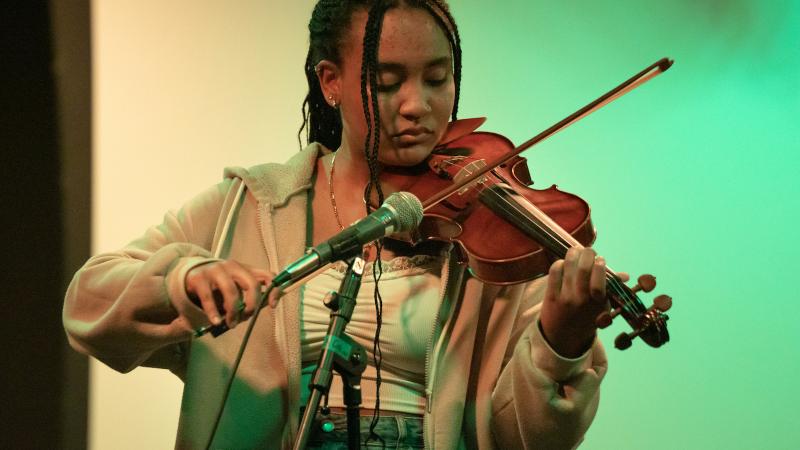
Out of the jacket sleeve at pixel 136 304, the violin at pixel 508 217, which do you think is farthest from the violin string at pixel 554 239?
the jacket sleeve at pixel 136 304

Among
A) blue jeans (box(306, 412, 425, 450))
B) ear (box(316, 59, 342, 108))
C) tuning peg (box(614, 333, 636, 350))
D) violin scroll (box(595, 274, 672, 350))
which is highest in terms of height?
ear (box(316, 59, 342, 108))

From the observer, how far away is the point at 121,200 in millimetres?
1606

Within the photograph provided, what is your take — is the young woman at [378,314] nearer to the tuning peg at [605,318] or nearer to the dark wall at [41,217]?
the tuning peg at [605,318]

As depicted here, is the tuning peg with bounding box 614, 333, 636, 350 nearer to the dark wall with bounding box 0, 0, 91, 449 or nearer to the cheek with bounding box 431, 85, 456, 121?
the cheek with bounding box 431, 85, 456, 121

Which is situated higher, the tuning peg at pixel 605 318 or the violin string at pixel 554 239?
the violin string at pixel 554 239

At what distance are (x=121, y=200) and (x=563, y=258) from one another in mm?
819

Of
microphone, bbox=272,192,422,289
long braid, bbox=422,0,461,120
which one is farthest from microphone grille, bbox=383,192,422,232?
long braid, bbox=422,0,461,120

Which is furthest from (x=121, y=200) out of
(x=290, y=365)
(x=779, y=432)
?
(x=779, y=432)

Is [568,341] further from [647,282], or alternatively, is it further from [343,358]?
[343,358]

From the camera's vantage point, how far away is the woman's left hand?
1.06 m

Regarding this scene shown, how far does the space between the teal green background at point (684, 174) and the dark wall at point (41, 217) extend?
0.74 metres

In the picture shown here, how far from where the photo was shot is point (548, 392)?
118 centimetres

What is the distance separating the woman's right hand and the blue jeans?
0.33m

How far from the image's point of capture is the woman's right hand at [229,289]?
90 cm
